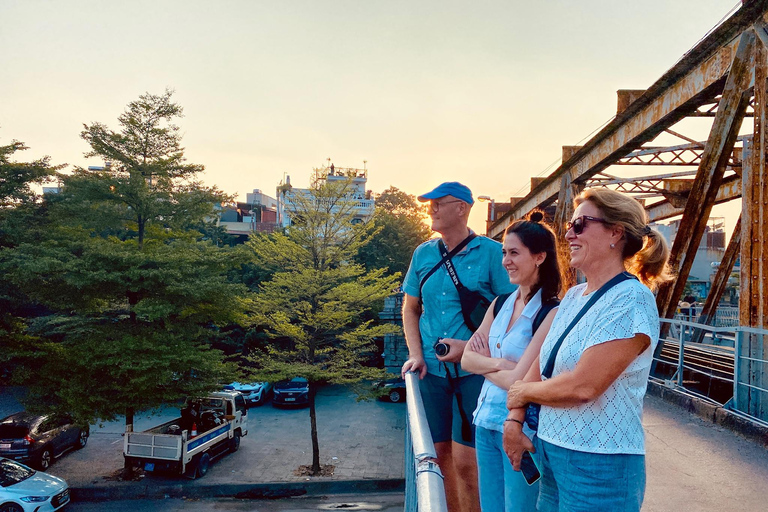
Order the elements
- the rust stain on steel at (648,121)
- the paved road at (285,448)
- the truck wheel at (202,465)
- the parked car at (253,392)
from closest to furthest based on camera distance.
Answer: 1. the rust stain on steel at (648,121)
2. the truck wheel at (202,465)
3. the paved road at (285,448)
4. the parked car at (253,392)

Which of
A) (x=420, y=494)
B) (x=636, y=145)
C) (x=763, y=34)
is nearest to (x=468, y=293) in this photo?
(x=420, y=494)

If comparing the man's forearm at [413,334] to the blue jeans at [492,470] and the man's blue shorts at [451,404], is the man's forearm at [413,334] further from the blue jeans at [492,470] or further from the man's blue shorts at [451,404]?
the blue jeans at [492,470]

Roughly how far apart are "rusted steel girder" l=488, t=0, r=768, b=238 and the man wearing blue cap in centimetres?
530

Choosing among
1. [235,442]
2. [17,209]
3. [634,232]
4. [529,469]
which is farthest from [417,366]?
[17,209]

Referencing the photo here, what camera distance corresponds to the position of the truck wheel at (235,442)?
19.2 metres

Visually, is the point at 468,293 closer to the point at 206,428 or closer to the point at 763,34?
the point at 763,34

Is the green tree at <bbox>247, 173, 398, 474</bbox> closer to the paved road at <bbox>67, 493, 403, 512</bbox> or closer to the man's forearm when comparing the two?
the paved road at <bbox>67, 493, 403, 512</bbox>

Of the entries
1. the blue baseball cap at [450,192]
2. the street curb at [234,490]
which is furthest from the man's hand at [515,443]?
the street curb at [234,490]

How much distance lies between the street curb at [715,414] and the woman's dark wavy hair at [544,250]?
4.01 meters

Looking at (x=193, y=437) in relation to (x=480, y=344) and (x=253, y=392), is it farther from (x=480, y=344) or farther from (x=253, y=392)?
(x=480, y=344)

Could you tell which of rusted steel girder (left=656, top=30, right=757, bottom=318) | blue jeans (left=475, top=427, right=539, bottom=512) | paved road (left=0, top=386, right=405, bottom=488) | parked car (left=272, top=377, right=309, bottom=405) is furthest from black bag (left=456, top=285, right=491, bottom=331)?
parked car (left=272, top=377, right=309, bottom=405)

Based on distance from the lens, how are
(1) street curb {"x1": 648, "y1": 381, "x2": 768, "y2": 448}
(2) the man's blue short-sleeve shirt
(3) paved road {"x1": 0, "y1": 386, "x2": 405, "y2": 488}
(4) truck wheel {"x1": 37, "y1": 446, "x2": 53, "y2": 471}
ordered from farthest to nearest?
1. (3) paved road {"x1": 0, "y1": 386, "x2": 405, "y2": 488}
2. (4) truck wheel {"x1": 37, "y1": 446, "x2": 53, "y2": 471}
3. (1) street curb {"x1": 648, "y1": 381, "x2": 768, "y2": 448}
4. (2) the man's blue short-sleeve shirt

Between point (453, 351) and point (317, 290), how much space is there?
16.9 metres

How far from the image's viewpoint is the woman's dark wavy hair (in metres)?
2.25
